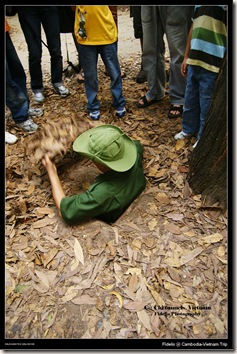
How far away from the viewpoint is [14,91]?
2.51 m

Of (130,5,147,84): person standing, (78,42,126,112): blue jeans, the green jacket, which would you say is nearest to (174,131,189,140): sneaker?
the green jacket

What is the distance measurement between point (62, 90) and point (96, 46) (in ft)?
2.27

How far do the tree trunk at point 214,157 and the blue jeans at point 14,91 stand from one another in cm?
156

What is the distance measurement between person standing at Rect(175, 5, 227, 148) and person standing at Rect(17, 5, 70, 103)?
137 centimetres

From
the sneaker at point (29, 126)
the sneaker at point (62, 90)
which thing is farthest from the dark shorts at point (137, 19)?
the sneaker at point (29, 126)

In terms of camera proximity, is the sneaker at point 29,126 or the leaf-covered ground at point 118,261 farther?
the sneaker at point 29,126

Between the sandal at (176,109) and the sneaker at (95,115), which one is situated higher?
the sandal at (176,109)

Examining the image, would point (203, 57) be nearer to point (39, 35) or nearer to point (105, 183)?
point (105, 183)

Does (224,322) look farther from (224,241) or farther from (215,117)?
(215,117)

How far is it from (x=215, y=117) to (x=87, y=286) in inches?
48.3

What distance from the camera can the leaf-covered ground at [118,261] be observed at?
145 centimetres

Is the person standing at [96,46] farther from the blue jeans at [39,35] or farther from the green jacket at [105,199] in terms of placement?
the green jacket at [105,199]

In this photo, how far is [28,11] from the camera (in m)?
2.50

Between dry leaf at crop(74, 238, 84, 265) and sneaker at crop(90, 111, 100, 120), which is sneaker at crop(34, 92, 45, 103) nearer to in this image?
sneaker at crop(90, 111, 100, 120)
